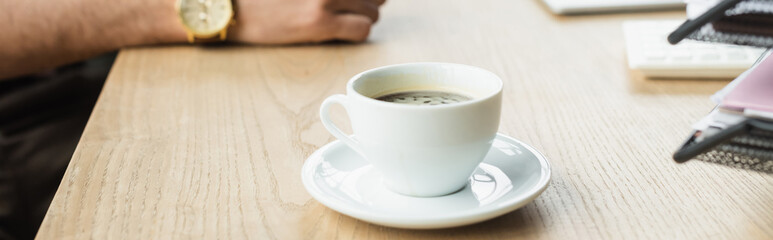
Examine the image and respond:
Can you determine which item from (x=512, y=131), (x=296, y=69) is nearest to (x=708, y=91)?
(x=512, y=131)

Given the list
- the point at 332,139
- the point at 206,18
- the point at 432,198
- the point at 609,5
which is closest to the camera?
the point at 432,198

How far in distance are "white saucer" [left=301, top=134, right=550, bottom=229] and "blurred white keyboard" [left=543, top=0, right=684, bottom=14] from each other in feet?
2.19

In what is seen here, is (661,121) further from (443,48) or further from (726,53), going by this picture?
(443,48)

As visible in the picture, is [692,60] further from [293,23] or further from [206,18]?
[206,18]

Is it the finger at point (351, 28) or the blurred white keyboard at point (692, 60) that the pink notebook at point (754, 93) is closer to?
the blurred white keyboard at point (692, 60)

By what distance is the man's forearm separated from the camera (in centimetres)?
104

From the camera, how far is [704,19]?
409 millimetres

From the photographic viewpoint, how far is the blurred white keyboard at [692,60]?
79 cm

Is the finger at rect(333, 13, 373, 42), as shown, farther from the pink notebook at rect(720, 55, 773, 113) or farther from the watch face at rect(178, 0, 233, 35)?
the pink notebook at rect(720, 55, 773, 113)

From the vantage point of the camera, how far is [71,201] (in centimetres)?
52

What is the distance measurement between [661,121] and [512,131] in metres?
0.15

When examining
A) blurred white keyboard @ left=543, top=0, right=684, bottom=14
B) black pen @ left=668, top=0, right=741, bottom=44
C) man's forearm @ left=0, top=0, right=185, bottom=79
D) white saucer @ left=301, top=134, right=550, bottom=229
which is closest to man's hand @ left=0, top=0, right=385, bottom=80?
man's forearm @ left=0, top=0, right=185, bottom=79

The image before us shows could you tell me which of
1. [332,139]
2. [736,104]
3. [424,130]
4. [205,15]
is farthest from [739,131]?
[205,15]

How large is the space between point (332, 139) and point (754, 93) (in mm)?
365
